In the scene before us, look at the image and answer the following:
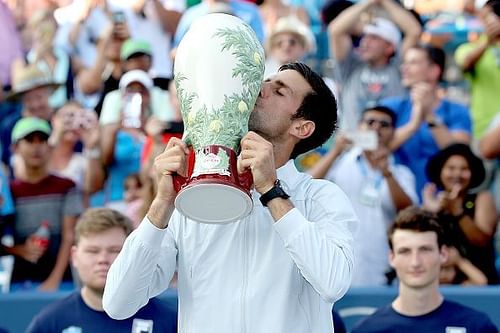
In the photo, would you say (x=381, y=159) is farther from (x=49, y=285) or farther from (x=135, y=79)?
(x=49, y=285)

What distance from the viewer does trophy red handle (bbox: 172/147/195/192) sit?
123 inches

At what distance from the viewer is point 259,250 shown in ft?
10.9

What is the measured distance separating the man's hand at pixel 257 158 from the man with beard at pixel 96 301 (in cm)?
231

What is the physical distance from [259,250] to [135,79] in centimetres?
435

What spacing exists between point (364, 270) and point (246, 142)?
12.3 ft

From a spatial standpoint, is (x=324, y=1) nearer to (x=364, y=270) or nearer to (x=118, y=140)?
(x=118, y=140)

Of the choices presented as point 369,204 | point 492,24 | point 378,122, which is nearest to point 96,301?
point 369,204

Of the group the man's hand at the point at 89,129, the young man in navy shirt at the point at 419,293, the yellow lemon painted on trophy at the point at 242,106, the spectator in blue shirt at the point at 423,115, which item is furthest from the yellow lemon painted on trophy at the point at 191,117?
the man's hand at the point at 89,129

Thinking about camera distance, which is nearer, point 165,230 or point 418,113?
point 165,230

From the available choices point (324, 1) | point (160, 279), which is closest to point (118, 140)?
point (324, 1)

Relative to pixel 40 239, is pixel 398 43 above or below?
above

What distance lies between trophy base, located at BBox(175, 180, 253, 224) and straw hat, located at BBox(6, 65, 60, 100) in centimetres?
522

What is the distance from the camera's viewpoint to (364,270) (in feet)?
22.1

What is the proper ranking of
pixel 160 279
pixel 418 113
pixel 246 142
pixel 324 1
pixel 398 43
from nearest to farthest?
pixel 246 142 < pixel 160 279 < pixel 418 113 < pixel 398 43 < pixel 324 1
